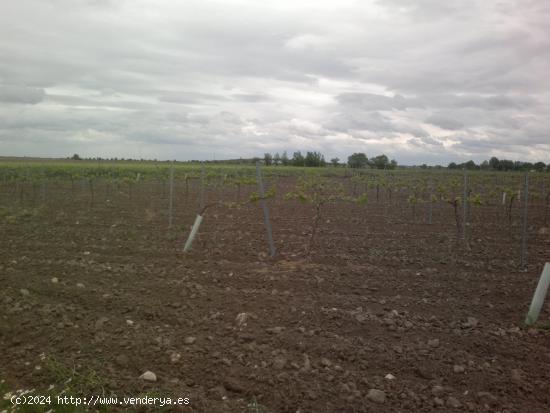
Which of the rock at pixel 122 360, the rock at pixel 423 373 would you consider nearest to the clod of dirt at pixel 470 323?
the rock at pixel 423 373

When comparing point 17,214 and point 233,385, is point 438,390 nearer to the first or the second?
point 233,385

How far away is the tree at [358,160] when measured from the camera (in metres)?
61.5

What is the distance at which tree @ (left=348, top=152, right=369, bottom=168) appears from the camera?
202ft

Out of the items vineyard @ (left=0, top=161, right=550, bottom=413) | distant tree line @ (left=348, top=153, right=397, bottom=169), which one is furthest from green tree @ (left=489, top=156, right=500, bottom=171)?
vineyard @ (left=0, top=161, right=550, bottom=413)

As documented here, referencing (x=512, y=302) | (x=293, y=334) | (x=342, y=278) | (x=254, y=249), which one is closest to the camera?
(x=293, y=334)

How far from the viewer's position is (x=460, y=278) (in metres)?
6.89

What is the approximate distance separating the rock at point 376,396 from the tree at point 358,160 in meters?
58.5

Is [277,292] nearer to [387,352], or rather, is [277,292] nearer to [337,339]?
[337,339]

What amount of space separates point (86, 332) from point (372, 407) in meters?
2.82

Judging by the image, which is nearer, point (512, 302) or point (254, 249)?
point (512, 302)

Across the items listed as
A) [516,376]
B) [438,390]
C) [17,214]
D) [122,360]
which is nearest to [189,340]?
[122,360]

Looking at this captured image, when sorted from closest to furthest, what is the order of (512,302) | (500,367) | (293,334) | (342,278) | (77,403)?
(77,403) < (500,367) < (293,334) < (512,302) < (342,278)

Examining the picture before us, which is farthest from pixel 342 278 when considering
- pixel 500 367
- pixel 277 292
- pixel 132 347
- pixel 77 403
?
pixel 77 403

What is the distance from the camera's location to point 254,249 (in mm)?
8750
